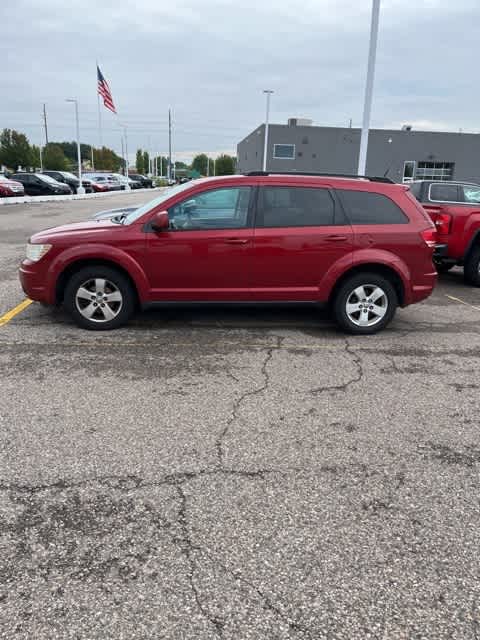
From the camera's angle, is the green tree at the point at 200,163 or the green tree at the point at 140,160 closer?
the green tree at the point at 140,160

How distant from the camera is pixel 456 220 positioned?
8.87m

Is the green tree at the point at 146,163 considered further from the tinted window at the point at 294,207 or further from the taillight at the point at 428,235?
the taillight at the point at 428,235

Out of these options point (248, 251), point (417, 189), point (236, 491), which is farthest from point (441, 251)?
point (236, 491)

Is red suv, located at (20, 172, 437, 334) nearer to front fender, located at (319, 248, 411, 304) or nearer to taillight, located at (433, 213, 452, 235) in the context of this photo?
front fender, located at (319, 248, 411, 304)

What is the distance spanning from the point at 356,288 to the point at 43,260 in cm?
360

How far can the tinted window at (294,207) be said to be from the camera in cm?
582

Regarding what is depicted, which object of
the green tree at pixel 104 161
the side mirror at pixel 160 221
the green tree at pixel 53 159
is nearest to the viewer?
the side mirror at pixel 160 221

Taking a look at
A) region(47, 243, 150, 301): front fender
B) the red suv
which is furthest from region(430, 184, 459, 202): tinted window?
region(47, 243, 150, 301): front fender

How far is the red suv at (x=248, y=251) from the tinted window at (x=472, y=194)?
3.90 meters

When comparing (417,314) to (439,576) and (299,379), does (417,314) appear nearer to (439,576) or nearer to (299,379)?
(299,379)

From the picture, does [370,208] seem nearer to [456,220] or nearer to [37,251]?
[456,220]

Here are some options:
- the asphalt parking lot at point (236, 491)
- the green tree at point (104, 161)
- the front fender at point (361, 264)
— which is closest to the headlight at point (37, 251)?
the asphalt parking lot at point (236, 491)

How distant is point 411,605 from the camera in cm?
222

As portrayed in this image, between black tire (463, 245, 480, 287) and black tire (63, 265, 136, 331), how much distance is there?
21.1 feet
